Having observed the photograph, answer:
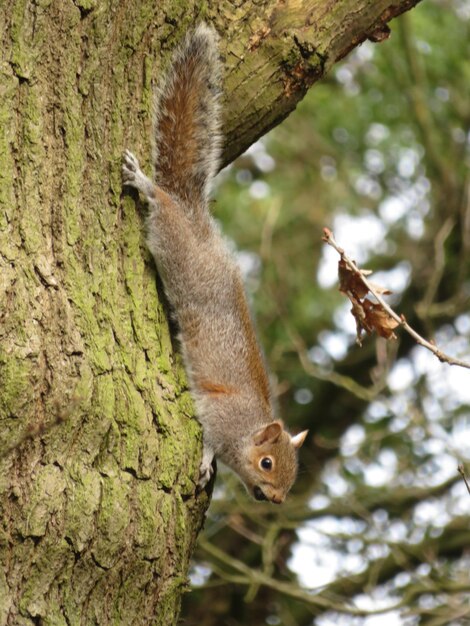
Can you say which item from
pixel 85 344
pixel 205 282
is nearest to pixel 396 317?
pixel 85 344

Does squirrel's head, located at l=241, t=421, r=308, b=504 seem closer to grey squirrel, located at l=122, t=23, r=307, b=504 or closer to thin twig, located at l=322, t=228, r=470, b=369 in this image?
grey squirrel, located at l=122, t=23, r=307, b=504

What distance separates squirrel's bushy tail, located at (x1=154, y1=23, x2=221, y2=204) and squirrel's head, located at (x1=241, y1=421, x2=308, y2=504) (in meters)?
1.24

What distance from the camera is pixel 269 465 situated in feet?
14.0

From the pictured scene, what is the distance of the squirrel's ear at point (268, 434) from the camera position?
411 cm

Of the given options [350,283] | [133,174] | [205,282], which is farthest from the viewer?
[205,282]

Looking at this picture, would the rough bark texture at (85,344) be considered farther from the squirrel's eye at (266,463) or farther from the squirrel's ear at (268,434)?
the squirrel's eye at (266,463)

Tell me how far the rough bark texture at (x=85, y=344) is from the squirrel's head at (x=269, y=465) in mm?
1412

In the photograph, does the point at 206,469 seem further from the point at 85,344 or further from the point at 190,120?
the point at 190,120

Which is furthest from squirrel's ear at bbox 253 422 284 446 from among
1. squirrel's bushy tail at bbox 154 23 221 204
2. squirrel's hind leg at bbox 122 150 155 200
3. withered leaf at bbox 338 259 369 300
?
squirrel's hind leg at bbox 122 150 155 200

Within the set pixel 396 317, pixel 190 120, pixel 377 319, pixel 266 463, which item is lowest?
pixel 396 317

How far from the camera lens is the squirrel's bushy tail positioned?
286 cm

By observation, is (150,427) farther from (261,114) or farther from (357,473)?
(357,473)

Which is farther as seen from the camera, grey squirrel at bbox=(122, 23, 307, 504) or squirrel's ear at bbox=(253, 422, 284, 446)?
squirrel's ear at bbox=(253, 422, 284, 446)

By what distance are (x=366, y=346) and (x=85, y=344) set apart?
4583 mm
